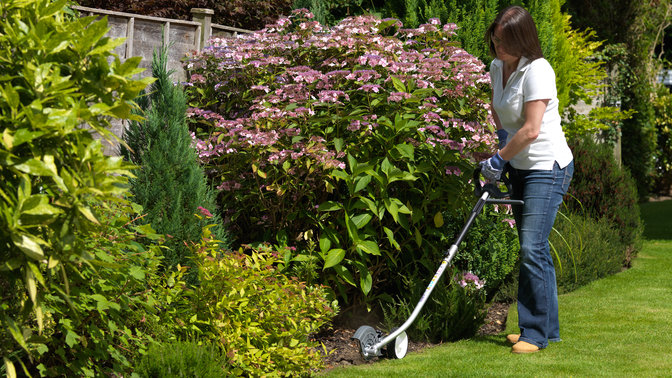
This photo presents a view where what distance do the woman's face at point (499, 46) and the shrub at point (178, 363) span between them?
2280mm

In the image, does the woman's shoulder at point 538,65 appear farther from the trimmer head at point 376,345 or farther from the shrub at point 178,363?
the shrub at point 178,363

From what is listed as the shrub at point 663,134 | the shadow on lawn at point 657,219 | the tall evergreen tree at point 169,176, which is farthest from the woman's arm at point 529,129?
the shrub at point 663,134

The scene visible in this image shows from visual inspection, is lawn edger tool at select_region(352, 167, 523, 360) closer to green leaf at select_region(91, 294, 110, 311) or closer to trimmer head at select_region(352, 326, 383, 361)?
trimmer head at select_region(352, 326, 383, 361)

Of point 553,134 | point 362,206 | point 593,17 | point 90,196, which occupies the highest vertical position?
point 593,17

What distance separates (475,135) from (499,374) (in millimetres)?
1734

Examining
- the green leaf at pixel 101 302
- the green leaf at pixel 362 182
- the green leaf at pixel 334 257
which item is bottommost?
the green leaf at pixel 334 257

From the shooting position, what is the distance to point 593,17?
44.4 feet

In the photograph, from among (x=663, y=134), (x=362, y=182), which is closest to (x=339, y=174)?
(x=362, y=182)

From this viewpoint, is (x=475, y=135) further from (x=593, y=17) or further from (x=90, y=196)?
(x=593, y=17)

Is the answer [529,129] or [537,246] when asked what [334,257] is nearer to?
[537,246]

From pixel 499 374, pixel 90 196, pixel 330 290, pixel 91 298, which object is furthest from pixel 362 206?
pixel 90 196

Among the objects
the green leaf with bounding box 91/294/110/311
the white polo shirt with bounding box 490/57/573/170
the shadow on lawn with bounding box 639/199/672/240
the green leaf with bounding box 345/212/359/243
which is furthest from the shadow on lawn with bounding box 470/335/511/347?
the shadow on lawn with bounding box 639/199/672/240

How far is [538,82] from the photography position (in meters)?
3.99

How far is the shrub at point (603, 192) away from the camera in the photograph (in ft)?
25.2
